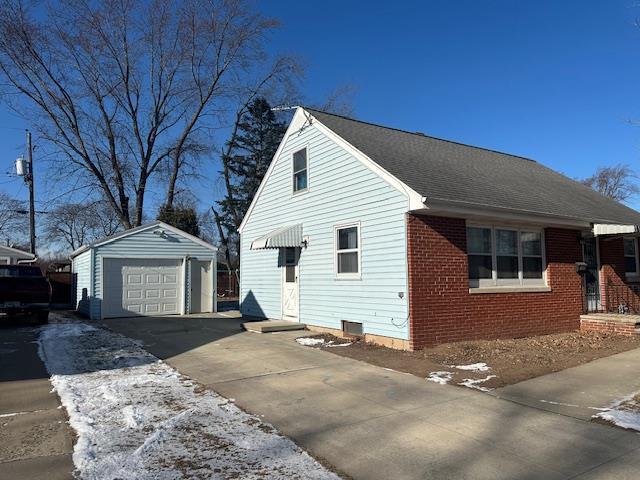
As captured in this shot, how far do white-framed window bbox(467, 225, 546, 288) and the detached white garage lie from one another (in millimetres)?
12114

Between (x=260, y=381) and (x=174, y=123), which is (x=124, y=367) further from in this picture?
(x=174, y=123)

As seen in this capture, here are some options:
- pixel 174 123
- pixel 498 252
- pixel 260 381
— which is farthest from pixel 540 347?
pixel 174 123

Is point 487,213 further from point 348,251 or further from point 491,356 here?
point 348,251

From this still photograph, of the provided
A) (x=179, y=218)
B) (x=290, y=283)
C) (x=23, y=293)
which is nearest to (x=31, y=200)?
(x=179, y=218)

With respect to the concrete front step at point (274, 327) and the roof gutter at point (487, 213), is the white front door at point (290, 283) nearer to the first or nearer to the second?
the concrete front step at point (274, 327)

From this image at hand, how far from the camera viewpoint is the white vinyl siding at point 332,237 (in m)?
10.2

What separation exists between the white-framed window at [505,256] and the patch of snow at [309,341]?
350 cm

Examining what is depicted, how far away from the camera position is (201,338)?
12227mm

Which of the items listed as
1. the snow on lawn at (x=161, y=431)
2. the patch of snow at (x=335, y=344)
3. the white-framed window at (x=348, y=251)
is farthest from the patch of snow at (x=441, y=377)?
the white-framed window at (x=348, y=251)

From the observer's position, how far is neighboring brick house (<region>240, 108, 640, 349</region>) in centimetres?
1004

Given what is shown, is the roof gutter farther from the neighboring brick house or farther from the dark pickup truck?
the dark pickup truck

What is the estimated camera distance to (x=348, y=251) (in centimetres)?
1166

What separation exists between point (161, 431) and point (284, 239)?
8.29 m

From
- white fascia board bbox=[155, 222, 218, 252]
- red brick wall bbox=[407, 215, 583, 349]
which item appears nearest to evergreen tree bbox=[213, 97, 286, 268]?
white fascia board bbox=[155, 222, 218, 252]
